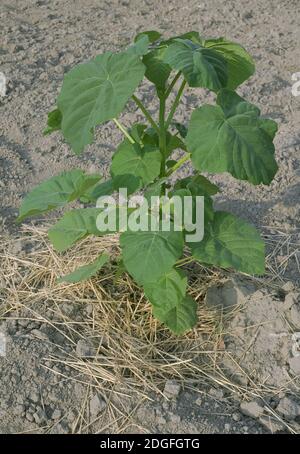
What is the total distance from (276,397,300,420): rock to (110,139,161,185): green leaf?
2.31 ft

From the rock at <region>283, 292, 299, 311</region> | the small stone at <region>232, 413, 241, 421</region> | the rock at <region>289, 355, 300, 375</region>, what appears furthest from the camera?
the rock at <region>283, 292, 299, 311</region>

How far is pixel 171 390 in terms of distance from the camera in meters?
2.01

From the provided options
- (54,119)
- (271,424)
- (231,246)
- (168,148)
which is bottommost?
(271,424)

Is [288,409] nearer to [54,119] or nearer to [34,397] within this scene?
[34,397]

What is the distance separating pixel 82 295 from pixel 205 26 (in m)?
2.10

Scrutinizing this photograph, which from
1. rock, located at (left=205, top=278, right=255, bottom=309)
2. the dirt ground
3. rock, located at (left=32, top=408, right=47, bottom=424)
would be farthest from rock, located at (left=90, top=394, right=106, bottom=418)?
rock, located at (left=205, top=278, right=255, bottom=309)

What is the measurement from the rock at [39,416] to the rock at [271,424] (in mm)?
578

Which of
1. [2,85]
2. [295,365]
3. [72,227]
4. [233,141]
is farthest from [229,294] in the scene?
[2,85]

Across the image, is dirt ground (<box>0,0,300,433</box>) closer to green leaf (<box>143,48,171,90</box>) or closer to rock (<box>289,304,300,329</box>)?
rock (<box>289,304,300,329</box>)

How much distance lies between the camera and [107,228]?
6.49 ft

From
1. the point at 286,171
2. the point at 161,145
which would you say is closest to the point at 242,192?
the point at 286,171

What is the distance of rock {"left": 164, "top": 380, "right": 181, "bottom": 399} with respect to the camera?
2.01 meters

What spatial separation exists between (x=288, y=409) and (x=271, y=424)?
7cm

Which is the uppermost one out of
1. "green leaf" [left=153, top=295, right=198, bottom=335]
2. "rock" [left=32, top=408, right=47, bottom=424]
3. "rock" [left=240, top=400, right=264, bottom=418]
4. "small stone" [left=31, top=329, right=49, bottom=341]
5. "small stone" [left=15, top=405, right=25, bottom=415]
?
"green leaf" [left=153, top=295, right=198, bottom=335]
